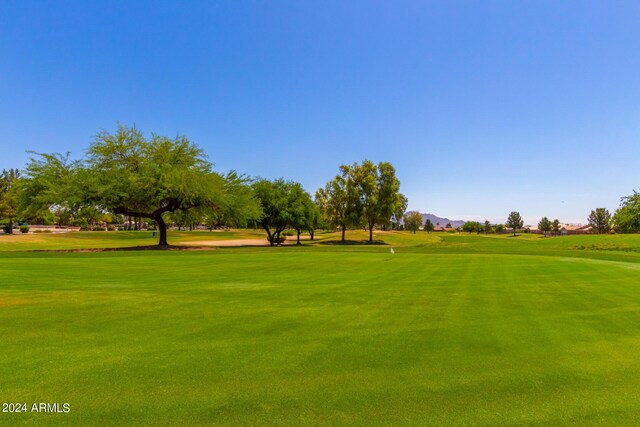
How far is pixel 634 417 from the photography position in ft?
15.8

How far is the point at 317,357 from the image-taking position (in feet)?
21.6

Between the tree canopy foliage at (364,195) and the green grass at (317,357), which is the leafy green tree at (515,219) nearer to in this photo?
the tree canopy foliage at (364,195)

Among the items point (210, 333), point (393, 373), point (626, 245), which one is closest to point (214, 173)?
point (210, 333)

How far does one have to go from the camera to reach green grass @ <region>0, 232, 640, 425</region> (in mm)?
4789

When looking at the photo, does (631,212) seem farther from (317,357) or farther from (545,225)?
(545,225)

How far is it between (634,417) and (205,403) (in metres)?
5.89

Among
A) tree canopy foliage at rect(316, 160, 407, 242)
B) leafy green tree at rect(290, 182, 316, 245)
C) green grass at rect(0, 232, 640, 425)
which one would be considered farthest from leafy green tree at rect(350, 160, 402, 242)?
green grass at rect(0, 232, 640, 425)

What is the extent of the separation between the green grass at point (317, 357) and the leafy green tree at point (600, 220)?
17651 cm

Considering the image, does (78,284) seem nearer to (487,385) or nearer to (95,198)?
(487,385)

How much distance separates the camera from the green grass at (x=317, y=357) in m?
4.79

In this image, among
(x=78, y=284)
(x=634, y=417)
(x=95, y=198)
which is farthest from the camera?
(x=95, y=198)

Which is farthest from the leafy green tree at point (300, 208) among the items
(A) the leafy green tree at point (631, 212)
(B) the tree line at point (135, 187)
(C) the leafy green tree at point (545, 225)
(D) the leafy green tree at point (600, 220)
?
(C) the leafy green tree at point (545, 225)

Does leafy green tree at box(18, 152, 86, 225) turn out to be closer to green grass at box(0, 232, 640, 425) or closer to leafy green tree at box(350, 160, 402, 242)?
green grass at box(0, 232, 640, 425)

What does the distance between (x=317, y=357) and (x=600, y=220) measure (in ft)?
642
